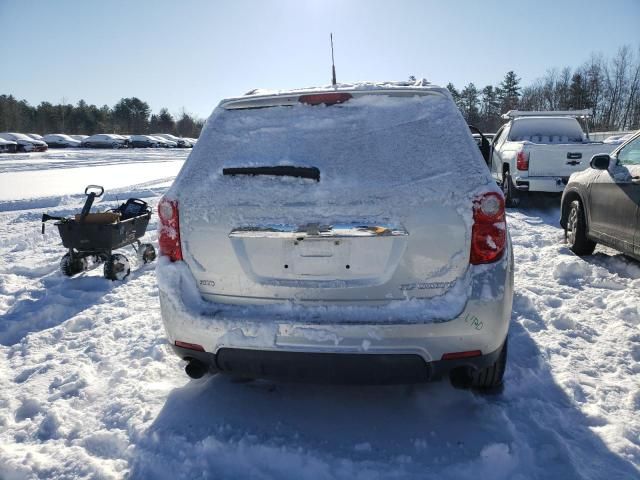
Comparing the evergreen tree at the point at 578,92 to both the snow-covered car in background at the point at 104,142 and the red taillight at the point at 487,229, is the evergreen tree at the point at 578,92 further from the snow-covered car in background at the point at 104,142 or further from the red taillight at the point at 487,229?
the red taillight at the point at 487,229

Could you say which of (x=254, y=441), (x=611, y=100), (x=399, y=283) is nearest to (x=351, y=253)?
(x=399, y=283)

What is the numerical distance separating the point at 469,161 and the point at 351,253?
786 millimetres

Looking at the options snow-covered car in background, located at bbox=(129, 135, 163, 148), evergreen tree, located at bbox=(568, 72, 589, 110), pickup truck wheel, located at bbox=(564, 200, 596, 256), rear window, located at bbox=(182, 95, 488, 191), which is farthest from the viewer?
evergreen tree, located at bbox=(568, 72, 589, 110)

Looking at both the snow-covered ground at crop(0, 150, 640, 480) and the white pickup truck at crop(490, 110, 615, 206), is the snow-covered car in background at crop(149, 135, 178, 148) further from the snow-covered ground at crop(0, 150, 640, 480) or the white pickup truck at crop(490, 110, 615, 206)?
the snow-covered ground at crop(0, 150, 640, 480)

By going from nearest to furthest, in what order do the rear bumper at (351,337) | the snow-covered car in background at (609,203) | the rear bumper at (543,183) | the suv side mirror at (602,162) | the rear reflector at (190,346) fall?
the rear bumper at (351,337) → the rear reflector at (190,346) → the snow-covered car in background at (609,203) → the suv side mirror at (602,162) → the rear bumper at (543,183)

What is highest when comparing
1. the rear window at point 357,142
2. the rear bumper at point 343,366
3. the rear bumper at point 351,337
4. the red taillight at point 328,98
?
the red taillight at point 328,98

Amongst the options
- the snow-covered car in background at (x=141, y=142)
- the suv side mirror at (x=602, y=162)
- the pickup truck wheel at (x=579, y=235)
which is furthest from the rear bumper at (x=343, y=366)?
the snow-covered car in background at (x=141, y=142)

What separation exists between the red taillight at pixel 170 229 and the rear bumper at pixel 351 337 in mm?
340

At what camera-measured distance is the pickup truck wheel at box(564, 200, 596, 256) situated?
6.02 m

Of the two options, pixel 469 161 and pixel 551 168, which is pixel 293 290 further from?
pixel 551 168

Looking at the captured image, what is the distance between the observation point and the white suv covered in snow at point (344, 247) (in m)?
2.23

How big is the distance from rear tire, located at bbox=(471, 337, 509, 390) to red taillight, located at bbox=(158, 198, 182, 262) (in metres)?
1.87

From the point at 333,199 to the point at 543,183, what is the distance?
8316 millimetres

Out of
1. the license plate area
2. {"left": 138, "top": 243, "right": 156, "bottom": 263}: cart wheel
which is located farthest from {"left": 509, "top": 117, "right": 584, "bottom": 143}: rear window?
the license plate area
